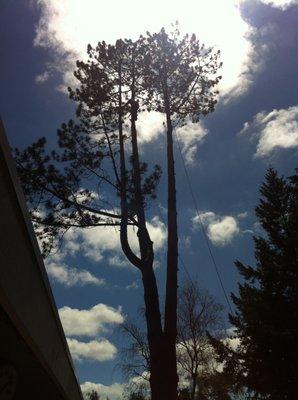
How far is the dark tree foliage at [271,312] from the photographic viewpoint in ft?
51.4

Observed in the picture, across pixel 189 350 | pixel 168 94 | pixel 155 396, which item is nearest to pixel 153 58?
pixel 168 94

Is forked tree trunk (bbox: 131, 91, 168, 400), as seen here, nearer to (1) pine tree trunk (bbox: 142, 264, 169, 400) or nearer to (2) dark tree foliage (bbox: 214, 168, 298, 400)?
(1) pine tree trunk (bbox: 142, 264, 169, 400)

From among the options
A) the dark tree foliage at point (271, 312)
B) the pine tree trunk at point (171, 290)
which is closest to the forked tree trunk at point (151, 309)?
the pine tree trunk at point (171, 290)

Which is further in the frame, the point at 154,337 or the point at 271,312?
the point at 271,312

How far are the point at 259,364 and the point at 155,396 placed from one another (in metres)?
10.3

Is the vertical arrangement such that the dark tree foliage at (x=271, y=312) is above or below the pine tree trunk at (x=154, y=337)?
above

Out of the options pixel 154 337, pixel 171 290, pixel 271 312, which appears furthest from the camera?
pixel 271 312

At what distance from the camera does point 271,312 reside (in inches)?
678

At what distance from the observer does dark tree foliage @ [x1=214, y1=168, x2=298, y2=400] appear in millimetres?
15680

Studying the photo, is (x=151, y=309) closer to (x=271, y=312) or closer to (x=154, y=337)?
(x=154, y=337)

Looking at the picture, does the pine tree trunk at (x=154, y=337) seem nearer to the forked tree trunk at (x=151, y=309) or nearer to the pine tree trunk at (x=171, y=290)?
the forked tree trunk at (x=151, y=309)

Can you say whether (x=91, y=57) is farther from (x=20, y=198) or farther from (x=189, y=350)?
(x=189, y=350)

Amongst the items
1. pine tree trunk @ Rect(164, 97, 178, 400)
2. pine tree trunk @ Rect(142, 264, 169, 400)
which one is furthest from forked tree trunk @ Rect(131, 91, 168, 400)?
pine tree trunk @ Rect(164, 97, 178, 400)

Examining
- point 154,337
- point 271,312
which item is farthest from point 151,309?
point 271,312
